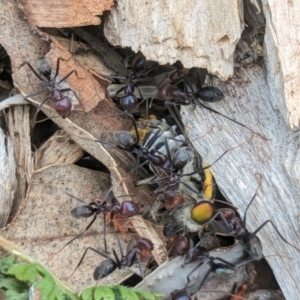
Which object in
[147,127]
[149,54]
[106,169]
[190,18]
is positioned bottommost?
[106,169]

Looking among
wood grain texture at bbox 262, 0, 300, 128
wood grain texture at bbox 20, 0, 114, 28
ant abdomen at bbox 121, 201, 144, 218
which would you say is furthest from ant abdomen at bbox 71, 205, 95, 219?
wood grain texture at bbox 262, 0, 300, 128

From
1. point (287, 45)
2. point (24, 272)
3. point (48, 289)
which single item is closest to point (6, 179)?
point (24, 272)

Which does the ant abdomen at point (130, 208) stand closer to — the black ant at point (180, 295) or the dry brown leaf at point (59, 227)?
the dry brown leaf at point (59, 227)

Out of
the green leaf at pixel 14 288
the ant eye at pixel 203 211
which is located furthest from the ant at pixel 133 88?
the green leaf at pixel 14 288

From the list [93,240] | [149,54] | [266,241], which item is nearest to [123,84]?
[149,54]

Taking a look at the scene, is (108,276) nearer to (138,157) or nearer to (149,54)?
(138,157)
